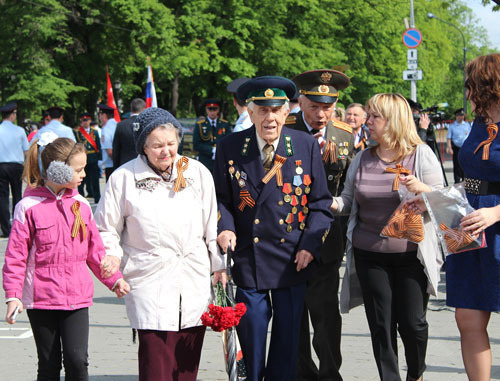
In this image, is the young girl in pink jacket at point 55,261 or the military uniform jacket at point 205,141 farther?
the military uniform jacket at point 205,141

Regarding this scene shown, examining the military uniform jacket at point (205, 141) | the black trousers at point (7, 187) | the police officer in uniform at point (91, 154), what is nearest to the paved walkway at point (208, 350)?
the black trousers at point (7, 187)

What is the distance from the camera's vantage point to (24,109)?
33.2m

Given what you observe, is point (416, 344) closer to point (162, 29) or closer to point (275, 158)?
point (275, 158)

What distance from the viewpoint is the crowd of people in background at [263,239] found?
4141mm

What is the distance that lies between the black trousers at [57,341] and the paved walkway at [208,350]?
1174 millimetres

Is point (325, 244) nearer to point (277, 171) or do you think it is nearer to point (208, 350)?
point (277, 171)

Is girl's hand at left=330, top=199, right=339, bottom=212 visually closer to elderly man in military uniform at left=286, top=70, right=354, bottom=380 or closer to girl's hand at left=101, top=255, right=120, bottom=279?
elderly man in military uniform at left=286, top=70, right=354, bottom=380

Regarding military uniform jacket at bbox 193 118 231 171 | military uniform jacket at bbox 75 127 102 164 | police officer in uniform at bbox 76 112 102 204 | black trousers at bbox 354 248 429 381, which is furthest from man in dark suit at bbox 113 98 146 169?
military uniform jacket at bbox 75 127 102 164

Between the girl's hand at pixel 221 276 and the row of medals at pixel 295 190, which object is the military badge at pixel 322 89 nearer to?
the row of medals at pixel 295 190

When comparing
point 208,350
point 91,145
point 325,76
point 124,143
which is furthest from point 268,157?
point 91,145

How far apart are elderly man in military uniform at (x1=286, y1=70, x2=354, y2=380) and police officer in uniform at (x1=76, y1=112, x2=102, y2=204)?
13695mm

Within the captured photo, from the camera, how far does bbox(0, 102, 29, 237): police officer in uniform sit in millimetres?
13695

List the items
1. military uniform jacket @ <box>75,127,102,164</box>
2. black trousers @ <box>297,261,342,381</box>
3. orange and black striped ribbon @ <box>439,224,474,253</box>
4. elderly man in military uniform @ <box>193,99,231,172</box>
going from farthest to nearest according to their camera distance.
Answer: military uniform jacket @ <box>75,127,102,164</box>, elderly man in military uniform @ <box>193,99,231,172</box>, black trousers @ <box>297,261,342,381</box>, orange and black striped ribbon @ <box>439,224,474,253</box>

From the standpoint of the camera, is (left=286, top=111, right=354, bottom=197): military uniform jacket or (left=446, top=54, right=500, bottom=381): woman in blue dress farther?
(left=286, top=111, right=354, bottom=197): military uniform jacket
